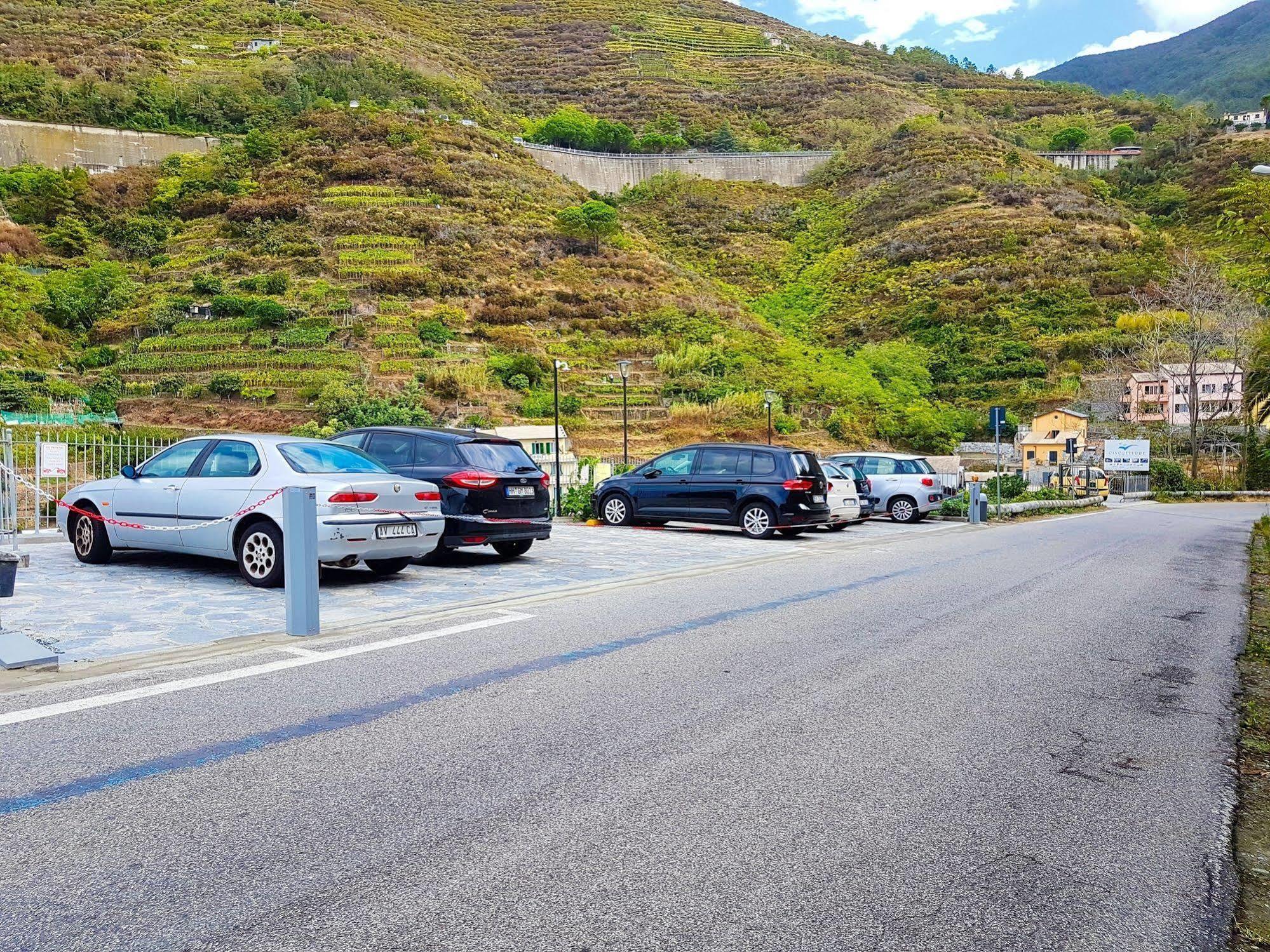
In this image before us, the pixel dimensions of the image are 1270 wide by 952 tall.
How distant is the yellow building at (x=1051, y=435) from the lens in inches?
2277

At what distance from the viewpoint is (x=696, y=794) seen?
12.7 ft

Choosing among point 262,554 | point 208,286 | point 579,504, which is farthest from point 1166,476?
point 208,286

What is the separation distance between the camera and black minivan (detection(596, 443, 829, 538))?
55.8 ft

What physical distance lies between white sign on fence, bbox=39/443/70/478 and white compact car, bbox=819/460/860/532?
13449 millimetres

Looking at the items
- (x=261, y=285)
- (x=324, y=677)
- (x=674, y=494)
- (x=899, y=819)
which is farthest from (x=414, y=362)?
(x=899, y=819)

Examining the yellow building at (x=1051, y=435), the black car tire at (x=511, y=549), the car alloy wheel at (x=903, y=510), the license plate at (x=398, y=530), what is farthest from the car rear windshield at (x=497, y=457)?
the yellow building at (x=1051, y=435)

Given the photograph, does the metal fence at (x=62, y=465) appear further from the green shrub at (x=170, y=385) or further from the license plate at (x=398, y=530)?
the green shrub at (x=170, y=385)

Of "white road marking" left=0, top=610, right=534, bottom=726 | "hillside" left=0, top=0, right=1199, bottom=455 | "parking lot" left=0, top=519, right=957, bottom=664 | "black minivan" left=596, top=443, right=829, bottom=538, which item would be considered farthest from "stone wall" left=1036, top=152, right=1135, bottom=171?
"white road marking" left=0, top=610, right=534, bottom=726

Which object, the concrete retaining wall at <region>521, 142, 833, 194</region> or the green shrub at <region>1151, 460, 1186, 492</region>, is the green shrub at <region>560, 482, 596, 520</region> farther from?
the concrete retaining wall at <region>521, 142, 833, 194</region>

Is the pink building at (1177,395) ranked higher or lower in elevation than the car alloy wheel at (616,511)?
higher

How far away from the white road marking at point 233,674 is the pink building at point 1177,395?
174ft

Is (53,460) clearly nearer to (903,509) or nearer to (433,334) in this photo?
(903,509)

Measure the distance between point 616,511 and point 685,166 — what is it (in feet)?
295

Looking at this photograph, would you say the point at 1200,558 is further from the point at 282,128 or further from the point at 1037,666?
the point at 282,128
